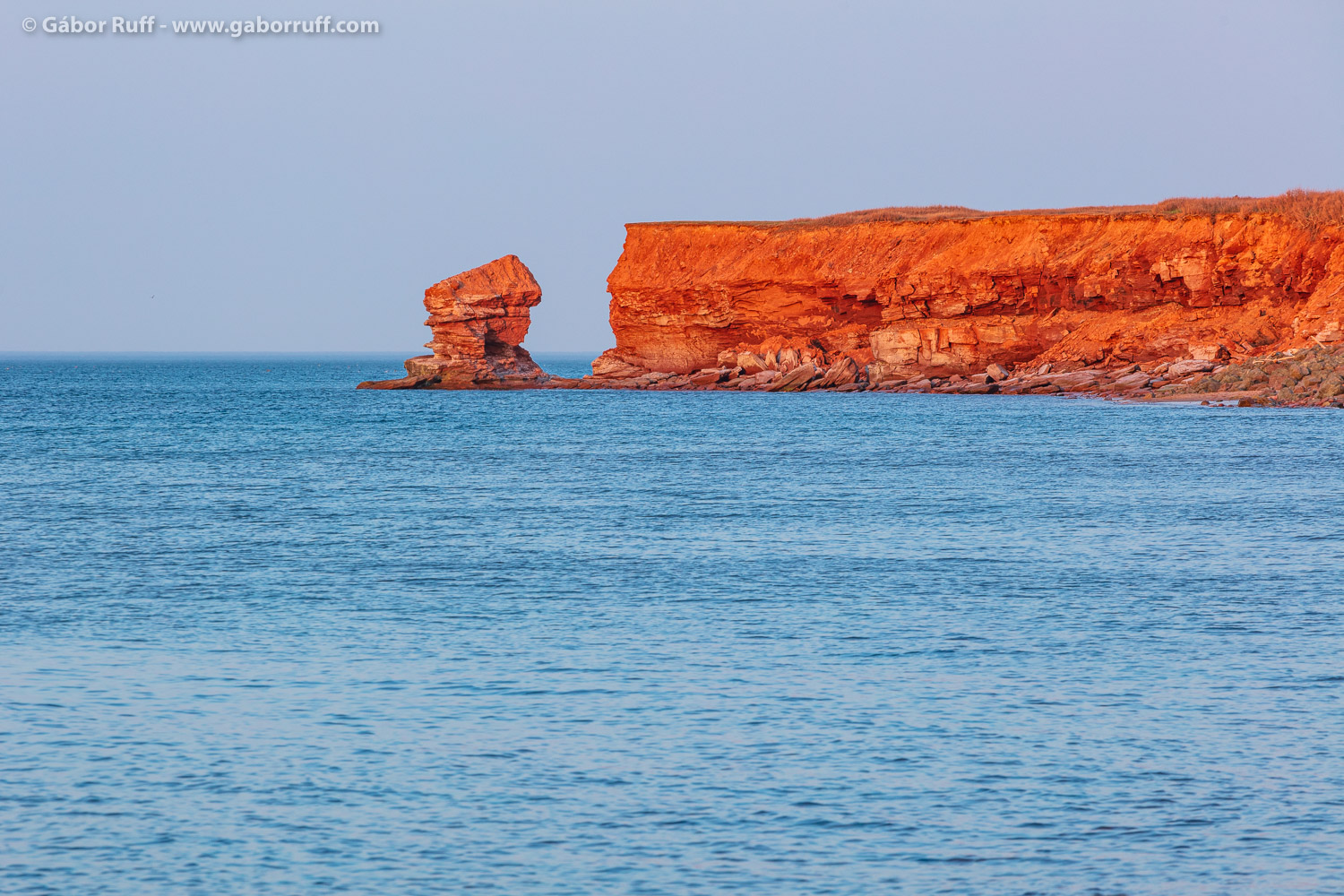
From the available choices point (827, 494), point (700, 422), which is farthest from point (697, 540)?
point (700, 422)

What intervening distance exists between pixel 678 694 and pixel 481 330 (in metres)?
71.8

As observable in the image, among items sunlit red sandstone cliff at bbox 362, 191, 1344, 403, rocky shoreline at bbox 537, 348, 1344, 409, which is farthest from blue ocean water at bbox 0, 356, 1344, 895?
sunlit red sandstone cliff at bbox 362, 191, 1344, 403

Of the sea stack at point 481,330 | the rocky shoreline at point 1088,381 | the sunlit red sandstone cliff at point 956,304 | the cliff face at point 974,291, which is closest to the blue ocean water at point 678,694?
the rocky shoreline at point 1088,381

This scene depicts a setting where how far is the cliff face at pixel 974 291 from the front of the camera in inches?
2630

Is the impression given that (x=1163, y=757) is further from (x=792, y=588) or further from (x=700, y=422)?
(x=700, y=422)

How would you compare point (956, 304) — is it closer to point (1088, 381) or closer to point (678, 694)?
point (1088, 381)

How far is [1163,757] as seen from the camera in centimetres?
989

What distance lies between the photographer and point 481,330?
82062 millimetres

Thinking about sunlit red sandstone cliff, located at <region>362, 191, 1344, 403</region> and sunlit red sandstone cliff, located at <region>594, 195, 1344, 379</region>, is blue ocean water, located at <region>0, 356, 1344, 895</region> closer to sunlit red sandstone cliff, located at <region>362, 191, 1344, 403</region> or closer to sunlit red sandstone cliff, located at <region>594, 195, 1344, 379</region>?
sunlit red sandstone cliff, located at <region>362, 191, 1344, 403</region>

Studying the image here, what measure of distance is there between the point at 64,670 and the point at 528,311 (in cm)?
7011

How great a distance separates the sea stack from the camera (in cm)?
7950

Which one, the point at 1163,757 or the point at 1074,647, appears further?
the point at 1074,647

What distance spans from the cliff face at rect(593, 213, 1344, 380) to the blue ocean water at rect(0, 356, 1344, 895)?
43.1 meters

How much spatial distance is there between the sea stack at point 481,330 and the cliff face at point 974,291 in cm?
591
